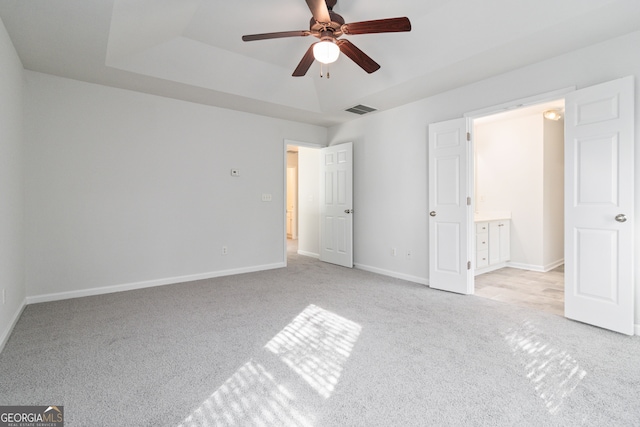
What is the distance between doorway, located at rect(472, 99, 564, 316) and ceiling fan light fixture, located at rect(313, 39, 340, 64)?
347 cm

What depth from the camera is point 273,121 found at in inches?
206

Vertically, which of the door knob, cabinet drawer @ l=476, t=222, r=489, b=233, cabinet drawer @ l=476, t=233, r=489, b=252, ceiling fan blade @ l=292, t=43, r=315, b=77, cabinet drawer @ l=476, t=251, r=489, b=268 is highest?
ceiling fan blade @ l=292, t=43, r=315, b=77

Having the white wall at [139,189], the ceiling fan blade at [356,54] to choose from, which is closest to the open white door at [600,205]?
the ceiling fan blade at [356,54]

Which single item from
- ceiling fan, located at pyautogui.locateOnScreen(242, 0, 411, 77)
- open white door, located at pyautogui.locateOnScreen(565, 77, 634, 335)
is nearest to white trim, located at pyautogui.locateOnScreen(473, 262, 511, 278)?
open white door, located at pyautogui.locateOnScreen(565, 77, 634, 335)

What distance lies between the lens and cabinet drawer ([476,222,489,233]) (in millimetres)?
4817

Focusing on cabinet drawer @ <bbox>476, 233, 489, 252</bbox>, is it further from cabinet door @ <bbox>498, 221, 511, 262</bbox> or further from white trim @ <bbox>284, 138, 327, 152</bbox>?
white trim @ <bbox>284, 138, 327, 152</bbox>

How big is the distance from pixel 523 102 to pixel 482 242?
7.71 feet

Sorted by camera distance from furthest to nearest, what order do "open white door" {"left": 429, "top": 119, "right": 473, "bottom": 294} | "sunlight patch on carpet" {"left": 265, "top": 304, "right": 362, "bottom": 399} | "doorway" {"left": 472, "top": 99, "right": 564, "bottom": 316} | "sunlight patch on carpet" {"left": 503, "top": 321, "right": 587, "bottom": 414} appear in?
"doorway" {"left": 472, "top": 99, "right": 564, "bottom": 316} → "open white door" {"left": 429, "top": 119, "right": 473, "bottom": 294} → "sunlight patch on carpet" {"left": 265, "top": 304, "right": 362, "bottom": 399} → "sunlight patch on carpet" {"left": 503, "top": 321, "right": 587, "bottom": 414}

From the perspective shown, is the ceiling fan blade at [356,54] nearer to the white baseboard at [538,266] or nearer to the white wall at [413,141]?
the white wall at [413,141]

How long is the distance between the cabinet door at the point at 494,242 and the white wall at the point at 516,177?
0.45 m

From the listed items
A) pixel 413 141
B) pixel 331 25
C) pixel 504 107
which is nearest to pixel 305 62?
pixel 331 25

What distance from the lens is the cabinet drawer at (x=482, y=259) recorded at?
4.84 m

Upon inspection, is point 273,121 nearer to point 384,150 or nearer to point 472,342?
point 384,150

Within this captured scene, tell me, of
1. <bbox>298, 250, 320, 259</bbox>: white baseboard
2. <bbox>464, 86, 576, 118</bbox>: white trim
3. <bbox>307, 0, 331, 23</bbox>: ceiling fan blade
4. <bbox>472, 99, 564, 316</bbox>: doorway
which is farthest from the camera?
<bbox>298, 250, 320, 259</bbox>: white baseboard
